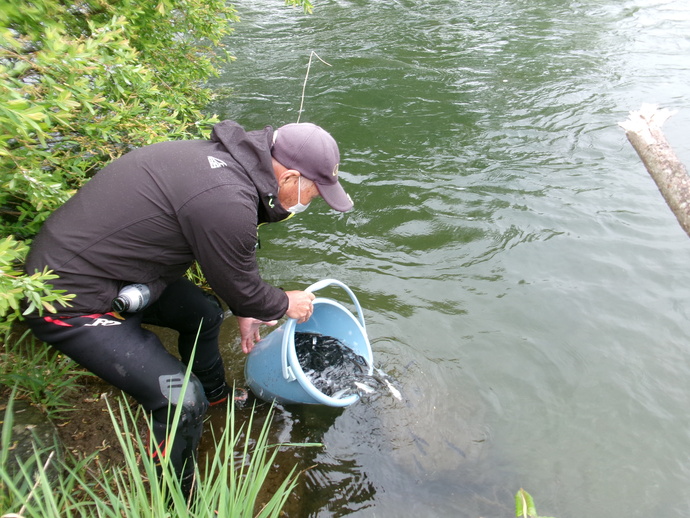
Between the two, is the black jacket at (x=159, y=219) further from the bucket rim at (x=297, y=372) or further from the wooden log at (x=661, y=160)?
the wooden log at (x=661, y=160)

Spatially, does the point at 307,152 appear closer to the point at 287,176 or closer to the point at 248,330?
the point at 287,176

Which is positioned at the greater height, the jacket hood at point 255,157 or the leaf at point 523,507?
the jacket hood at point 255,157

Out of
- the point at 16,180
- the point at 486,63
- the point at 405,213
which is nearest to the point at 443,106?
the point at 486,63

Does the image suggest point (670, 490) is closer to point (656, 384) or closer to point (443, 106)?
point (656, 384)

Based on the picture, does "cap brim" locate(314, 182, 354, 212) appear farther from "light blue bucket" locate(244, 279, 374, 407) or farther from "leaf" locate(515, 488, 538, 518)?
"leaf" locate(515, 488, 538, 518)

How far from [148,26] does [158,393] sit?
311 centimetres

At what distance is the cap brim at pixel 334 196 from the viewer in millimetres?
2465

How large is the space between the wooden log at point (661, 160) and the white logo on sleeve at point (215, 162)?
8.50 ft

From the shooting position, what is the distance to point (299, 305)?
268 cm

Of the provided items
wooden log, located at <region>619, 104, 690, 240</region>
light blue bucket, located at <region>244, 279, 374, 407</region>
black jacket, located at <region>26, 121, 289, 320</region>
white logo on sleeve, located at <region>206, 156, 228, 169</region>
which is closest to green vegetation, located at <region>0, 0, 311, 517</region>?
black jacket, located at <region>26, 121, 289, 320</region>

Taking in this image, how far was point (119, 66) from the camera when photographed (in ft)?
9.61

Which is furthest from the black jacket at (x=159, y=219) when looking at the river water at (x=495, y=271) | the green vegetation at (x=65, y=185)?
the river water at (x=495, y=271)

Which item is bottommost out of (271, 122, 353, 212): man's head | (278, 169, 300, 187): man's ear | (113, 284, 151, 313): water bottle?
(113, 284, 151, 313): water bottle

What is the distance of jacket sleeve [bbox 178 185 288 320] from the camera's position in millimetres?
2098
